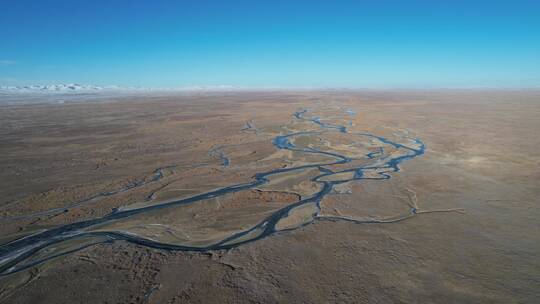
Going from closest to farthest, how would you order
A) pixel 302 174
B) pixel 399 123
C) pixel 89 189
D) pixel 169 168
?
pixel 89 189
pixel 302 174
pixel 169 168
pixel 399 123

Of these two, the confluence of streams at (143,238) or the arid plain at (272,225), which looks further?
the confluence of streams at (143,238)

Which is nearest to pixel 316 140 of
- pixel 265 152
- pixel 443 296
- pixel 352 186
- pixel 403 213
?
pixel 265 152

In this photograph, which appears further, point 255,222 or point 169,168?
point 169,168

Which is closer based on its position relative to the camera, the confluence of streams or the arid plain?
the arid plain

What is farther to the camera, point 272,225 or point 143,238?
point 272,225

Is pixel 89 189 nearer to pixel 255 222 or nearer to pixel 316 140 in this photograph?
pixel 255 222

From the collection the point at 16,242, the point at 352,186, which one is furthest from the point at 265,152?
the point at 16,242

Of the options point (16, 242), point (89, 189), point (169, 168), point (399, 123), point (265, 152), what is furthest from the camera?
point (399, 123)
